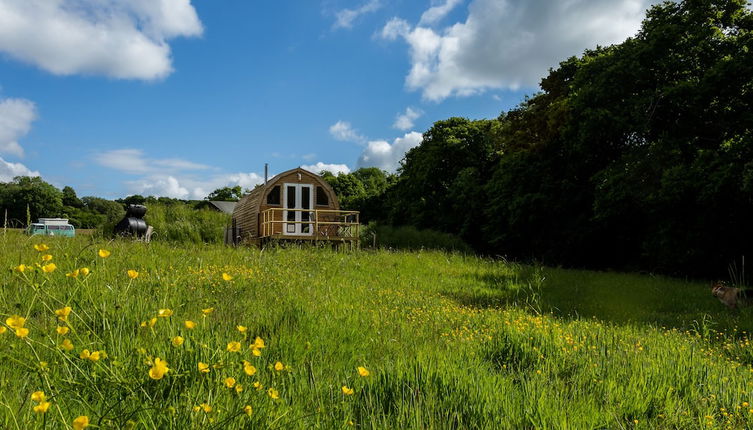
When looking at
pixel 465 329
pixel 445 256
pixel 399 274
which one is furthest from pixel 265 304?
pixel 445 256

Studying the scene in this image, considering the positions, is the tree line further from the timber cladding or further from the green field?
the timber cladding

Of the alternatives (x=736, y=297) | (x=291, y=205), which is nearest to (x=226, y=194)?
(x=291, y=205)

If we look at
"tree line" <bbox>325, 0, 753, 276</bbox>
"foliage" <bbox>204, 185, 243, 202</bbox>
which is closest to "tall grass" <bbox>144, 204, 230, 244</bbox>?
"tree line" <bbox>325, 0, 753, 276</bbox>

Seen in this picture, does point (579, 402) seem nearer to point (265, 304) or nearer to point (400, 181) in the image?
point (265, 304)

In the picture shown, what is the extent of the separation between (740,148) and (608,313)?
9223 millimetres

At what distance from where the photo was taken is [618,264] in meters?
22.4

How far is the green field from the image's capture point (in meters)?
2.35

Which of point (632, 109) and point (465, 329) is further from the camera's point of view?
point (632, 109)

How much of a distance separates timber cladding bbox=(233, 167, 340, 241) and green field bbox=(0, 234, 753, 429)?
14.5m

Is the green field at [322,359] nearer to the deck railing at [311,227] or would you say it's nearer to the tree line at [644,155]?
the tree line at [644,155]

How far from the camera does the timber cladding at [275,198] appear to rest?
23.6 metres

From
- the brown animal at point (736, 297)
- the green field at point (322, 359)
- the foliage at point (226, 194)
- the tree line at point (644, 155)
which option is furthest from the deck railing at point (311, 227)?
the foliage at point (226, 194)

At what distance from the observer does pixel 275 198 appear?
80.2ft

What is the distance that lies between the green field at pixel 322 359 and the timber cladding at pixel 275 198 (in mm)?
14487
